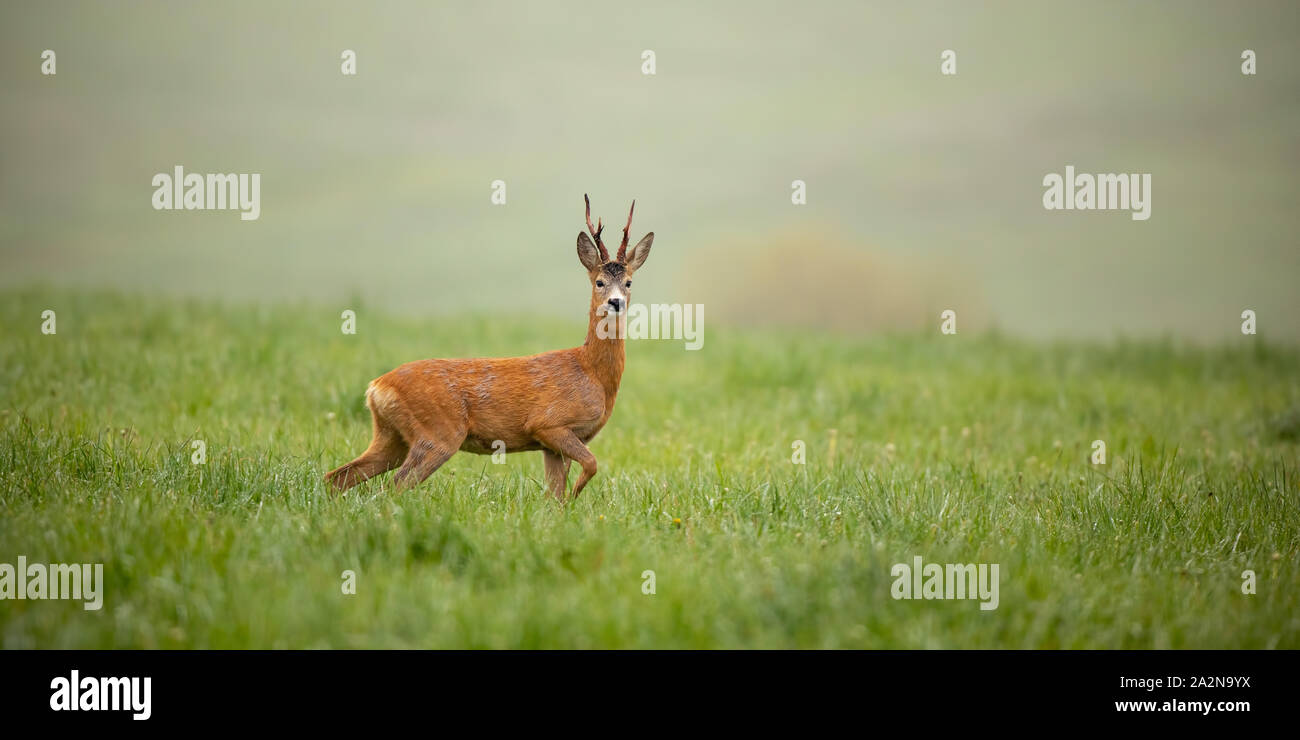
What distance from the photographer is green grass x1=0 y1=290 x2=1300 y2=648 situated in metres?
4.20

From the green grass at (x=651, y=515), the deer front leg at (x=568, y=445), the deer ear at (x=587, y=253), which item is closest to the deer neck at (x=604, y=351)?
the deer ear at (x=587, y=253)

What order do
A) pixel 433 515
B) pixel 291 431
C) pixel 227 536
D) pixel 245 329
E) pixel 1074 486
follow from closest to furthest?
pixel 227 536
pixel 433 515
pixel 1074 486
pixel 291 431
pixel 245 329

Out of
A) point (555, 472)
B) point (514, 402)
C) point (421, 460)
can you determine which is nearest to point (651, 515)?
point (555, 472)

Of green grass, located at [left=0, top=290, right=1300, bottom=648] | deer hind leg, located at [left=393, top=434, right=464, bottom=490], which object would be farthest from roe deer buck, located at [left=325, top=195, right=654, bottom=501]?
green grass, located at [left=0, top=290, right=1300, bottom=648]

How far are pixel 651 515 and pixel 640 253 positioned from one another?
1613 mm

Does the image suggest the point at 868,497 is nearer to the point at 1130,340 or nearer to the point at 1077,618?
the point at 1077,618

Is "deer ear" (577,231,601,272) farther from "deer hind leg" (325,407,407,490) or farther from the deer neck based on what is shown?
"deer hind leg" (325,407,407,490)

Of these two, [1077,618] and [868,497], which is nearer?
[1077,618]

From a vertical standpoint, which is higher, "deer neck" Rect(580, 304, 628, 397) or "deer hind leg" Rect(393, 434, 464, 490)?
"deer neck" Rect(580, 304, 628, 397)

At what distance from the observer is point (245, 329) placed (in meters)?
12.2

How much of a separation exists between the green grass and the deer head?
120cm
